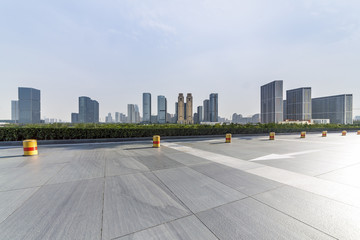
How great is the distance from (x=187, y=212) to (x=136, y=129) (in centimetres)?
1254

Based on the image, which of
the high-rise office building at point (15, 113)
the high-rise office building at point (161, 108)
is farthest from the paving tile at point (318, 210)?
the high-rise office building at point (161, 108)

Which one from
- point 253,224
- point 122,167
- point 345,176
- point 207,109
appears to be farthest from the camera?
point 207,109

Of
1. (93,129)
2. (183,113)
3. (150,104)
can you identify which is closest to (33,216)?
(93,129)

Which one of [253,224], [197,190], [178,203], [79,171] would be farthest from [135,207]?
[79,171]

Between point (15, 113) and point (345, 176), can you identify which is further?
point (15, 113)

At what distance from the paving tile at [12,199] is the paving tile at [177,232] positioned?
2.76 meters

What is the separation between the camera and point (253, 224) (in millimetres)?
2500

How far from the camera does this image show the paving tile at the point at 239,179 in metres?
3.90

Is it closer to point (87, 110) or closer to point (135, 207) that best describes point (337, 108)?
point (135, 207)

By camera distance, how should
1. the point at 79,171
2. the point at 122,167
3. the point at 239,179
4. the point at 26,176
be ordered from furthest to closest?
the point at 122,167
the point at 79,171
the point at 26,176
the point at 239,179

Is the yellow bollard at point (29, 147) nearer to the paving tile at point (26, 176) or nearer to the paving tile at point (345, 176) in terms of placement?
the paving tile at point (26, 176)

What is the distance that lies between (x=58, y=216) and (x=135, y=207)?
144 centimetres

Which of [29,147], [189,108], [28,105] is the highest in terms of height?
[189,108]

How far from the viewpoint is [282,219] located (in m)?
2.62
